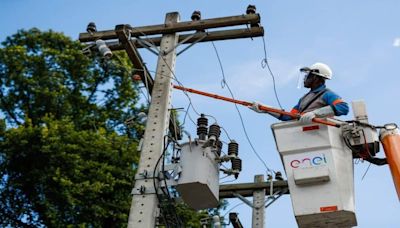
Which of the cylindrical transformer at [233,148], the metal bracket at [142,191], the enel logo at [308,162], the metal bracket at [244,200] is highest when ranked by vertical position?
the metal bracket at [244,200]

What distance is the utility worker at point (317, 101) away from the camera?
5621mm

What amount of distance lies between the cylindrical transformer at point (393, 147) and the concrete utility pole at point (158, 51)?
182cm

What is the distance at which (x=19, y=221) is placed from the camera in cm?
1461

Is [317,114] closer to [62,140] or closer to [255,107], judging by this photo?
[255,107]

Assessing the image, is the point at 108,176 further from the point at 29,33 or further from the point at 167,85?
the point at 167,85

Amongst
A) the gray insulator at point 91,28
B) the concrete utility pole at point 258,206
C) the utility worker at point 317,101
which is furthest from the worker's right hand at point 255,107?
the concrete utility pole at point 258,206

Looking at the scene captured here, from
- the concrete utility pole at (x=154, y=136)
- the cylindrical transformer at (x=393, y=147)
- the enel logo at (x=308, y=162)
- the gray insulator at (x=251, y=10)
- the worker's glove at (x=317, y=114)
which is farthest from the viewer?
the gray insulator at (x=251, y=10)

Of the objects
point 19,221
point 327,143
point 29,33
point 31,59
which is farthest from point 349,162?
point 29,33

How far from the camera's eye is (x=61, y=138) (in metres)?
14.3

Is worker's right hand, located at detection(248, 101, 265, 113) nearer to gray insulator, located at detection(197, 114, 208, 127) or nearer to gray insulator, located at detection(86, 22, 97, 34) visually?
gray insulator, located at detection(197, 114, 208, 127)

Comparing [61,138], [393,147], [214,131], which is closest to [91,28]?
[214,131]

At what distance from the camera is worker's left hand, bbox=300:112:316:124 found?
5438 mm

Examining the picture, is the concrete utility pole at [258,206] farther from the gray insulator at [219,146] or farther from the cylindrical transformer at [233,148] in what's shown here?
the gray insulator at [219,146]

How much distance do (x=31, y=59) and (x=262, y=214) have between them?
8.82 meters
